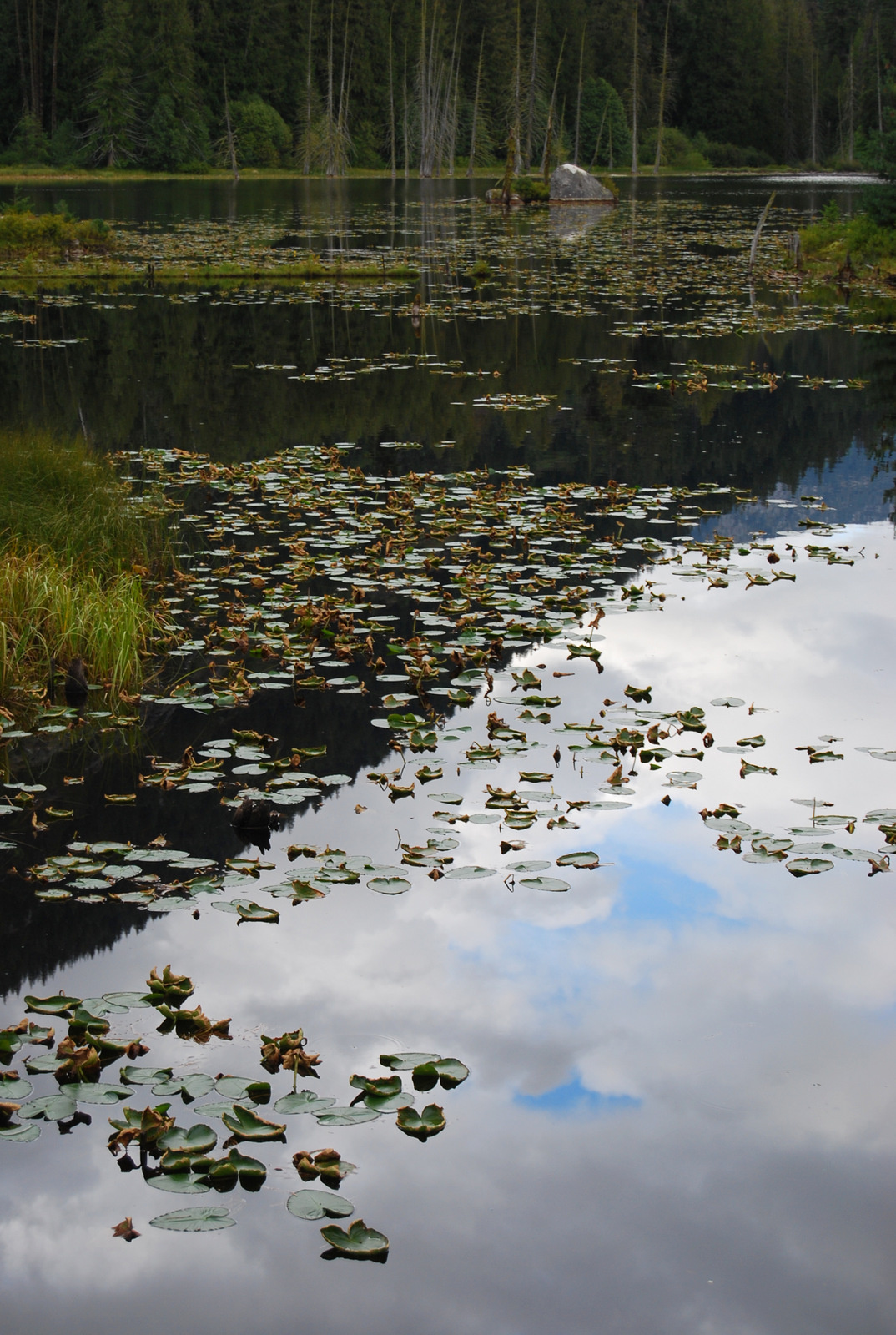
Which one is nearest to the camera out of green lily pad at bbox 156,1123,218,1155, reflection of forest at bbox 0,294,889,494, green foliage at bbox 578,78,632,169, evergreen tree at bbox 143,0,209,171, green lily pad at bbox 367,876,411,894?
green lily pad at bbox 156,1123,218,1155

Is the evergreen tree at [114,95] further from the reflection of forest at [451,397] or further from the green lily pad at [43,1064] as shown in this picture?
the green lily pad at [43,1064]

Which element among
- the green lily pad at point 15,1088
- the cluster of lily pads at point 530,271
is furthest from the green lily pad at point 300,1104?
the cluster of lily pads at point 530,271

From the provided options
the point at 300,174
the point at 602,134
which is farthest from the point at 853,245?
the point at 602,134

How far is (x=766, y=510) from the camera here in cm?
933

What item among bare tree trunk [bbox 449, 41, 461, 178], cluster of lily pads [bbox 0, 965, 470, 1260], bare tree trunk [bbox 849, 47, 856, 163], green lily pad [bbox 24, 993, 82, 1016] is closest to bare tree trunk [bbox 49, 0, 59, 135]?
bare tree trunk [bbox 849, 47, 856, 163]

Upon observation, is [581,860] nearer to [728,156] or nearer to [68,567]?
[68,567]

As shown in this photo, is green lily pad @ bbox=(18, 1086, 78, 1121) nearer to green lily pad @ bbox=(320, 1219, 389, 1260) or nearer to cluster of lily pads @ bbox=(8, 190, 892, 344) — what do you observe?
green lily pad @ bbox=(320, 1219, 389, 1260)

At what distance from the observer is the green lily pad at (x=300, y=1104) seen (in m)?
3.27

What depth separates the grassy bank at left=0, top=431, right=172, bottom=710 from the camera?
610 centimetres

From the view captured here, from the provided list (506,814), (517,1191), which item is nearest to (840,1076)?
(517,1191)

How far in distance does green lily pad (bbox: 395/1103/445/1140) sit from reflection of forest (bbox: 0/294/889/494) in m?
7.24

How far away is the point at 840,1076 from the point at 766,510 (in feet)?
21.1

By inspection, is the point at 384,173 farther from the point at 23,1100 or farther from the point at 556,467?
the point at 23,1100

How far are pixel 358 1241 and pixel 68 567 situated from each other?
4.67 metres
